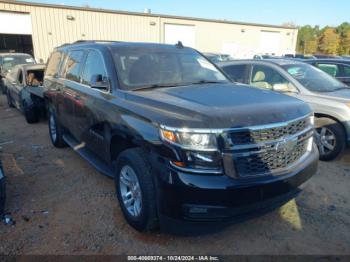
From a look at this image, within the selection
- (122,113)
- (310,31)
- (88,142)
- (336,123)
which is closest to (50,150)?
(88,142)

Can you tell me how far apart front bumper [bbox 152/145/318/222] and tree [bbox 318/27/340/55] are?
73022 mm

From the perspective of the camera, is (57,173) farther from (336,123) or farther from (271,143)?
(336,123)

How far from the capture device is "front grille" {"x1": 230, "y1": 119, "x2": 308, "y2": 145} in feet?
8.16

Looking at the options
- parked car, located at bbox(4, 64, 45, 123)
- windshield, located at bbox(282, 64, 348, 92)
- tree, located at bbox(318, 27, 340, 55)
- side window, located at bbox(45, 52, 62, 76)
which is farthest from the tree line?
side window, located at bbox(45, 52, 62, 76)

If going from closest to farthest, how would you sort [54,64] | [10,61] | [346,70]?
1. [54,64]
2. [346,70]
3. [10,61]

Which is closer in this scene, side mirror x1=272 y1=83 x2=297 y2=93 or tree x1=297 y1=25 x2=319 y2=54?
side mirror x1=272 y1=83 x2=297 y2=93

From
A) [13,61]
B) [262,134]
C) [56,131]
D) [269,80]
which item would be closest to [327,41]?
[13,61]

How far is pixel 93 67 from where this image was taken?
4.04m

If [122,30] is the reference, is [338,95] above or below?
below

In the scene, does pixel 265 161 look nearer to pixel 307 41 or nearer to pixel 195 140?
pixel 195 140

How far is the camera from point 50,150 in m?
5.89

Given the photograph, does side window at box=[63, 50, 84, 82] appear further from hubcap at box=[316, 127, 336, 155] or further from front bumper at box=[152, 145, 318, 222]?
hubcap at box=[316, 127, 336, 155]

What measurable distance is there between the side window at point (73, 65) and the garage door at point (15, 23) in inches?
738

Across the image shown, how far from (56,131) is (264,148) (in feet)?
14.7
